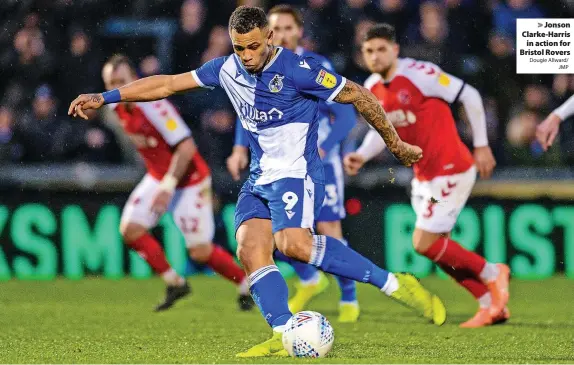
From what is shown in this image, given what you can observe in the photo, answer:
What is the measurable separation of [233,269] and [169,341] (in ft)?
9.85

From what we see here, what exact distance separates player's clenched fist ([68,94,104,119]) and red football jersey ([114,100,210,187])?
342 centimetres

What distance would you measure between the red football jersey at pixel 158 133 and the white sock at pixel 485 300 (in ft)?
9.56

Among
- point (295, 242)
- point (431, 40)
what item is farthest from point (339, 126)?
point (431, 40)

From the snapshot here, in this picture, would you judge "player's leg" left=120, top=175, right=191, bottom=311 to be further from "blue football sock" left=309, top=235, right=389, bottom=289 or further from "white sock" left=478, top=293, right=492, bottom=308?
"blue football sock" left=309, top=235, right=389, bottom=289

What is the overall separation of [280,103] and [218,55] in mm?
6714

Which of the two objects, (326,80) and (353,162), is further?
(353,162)

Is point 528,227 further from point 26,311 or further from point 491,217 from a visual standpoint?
point 26,311

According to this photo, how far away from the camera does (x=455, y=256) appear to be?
30.6 ft

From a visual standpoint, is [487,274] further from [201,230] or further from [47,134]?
[47,134]

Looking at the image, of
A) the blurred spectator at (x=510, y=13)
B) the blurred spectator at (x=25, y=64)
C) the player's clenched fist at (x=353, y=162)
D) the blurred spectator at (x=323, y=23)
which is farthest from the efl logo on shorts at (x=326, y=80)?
the blurred spectator at (x=25, y=64)

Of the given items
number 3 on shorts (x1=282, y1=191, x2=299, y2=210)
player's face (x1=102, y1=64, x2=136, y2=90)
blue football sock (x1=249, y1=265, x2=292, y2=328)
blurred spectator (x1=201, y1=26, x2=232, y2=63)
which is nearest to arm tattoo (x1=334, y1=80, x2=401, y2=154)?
number 3 on shorts (x1=282, y1=191, x2=299, y2=210)

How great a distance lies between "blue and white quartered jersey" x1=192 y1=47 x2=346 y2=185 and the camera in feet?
23.1

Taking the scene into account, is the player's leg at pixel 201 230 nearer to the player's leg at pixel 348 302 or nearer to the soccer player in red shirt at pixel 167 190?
the soccer player in red shirt at pixel 167 190

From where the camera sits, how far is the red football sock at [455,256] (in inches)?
367
